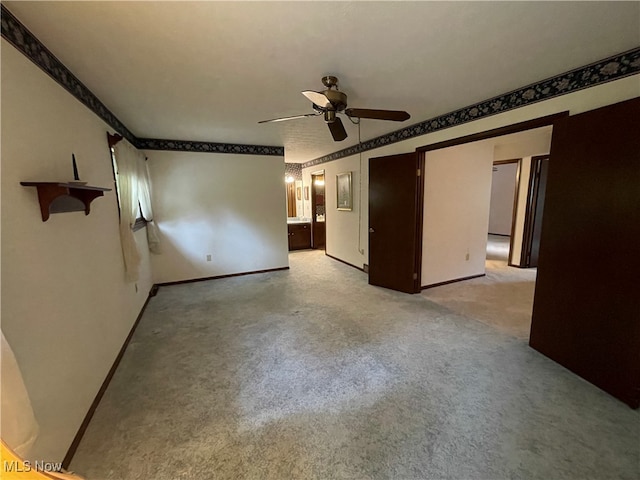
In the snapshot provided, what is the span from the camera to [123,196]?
2.62m

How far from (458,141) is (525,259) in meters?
3.34

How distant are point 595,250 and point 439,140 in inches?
72.3

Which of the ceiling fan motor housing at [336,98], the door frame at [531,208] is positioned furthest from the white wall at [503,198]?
the ceiling fan motor housing at [336,98]

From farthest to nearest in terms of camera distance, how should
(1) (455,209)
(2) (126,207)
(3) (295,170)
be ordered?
(3) (295,170), (1) (455,209), (2) (126,207)

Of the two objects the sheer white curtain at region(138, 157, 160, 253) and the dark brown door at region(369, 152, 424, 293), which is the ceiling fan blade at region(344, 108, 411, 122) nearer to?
the dark brown door at region(369, 152, 424, 293)

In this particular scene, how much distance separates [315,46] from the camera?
1.60 meters

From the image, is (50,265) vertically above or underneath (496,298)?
above

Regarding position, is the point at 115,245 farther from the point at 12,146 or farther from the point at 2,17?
the point at 2,17

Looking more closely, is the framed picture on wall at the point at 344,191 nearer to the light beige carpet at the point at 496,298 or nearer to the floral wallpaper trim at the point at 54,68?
the light beige carpet at the point at 496,298

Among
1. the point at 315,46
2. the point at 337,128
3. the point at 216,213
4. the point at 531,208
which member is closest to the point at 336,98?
the point at 337,128

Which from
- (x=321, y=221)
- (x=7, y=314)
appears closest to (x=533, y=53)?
(x=7, y=314)

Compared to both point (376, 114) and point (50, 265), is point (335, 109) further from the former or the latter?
point (50, 265)

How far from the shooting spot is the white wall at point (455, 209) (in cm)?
383

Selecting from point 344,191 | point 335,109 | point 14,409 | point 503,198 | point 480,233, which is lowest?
point 14,409
